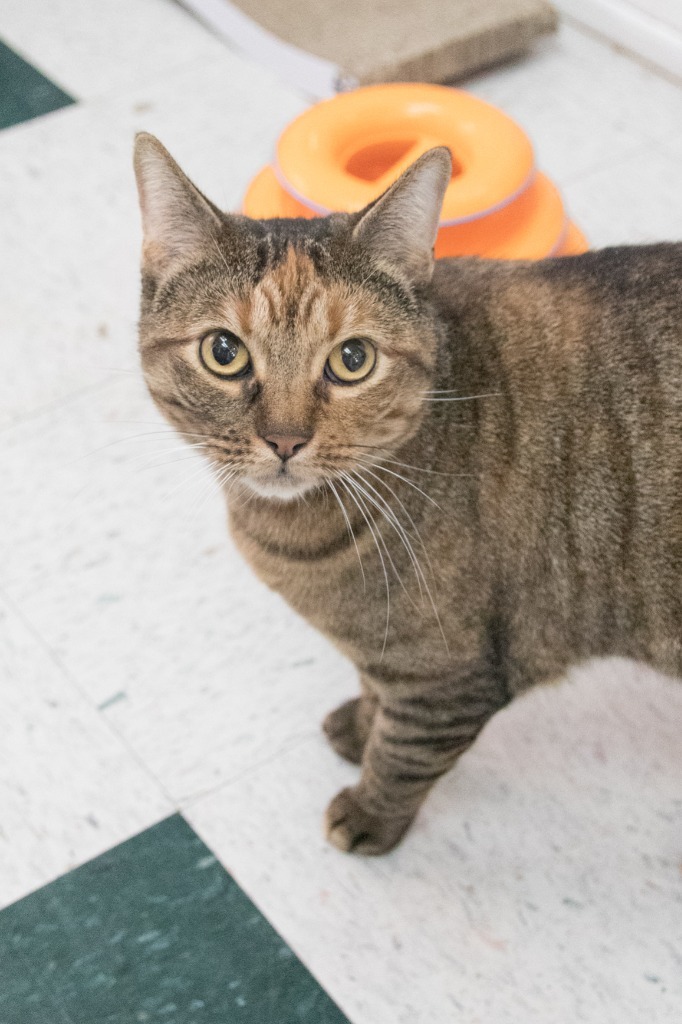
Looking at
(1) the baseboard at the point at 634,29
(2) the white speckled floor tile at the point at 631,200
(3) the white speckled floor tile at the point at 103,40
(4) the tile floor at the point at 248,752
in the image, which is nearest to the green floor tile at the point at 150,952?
(4) the tile floor at the point at 248,752

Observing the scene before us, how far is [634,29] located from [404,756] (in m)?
2.17

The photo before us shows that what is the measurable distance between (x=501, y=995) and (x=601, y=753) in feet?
1.25

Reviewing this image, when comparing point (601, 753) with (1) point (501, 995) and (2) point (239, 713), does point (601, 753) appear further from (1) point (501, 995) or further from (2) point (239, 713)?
(2) point (239, 713)

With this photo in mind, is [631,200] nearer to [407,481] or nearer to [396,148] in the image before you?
[396,148]

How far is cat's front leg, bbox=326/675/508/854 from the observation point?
1249 millimetres

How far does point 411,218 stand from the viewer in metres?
1.11

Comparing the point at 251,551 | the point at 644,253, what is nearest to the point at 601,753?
the point at 251,551

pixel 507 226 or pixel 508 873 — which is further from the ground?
pixel 507 226

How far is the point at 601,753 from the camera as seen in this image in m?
1.52

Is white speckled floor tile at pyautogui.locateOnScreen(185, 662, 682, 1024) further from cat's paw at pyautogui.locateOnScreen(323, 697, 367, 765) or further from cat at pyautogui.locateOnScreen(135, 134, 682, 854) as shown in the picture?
A: cat at pyautogui.locateOnScreen(135, 134, 682, 854)

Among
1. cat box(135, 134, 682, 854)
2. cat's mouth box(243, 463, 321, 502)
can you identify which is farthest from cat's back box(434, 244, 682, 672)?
cat's mouth box(243, 463, 321, 502)

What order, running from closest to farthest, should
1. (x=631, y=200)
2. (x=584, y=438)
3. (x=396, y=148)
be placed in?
1. (x=584, y=438)
2. (x=396, y=148)
3. (x=631, y=200)

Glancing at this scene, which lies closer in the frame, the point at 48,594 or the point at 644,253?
the point at 644,253

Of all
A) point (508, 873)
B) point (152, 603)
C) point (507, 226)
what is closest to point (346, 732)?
point (508, 873)
